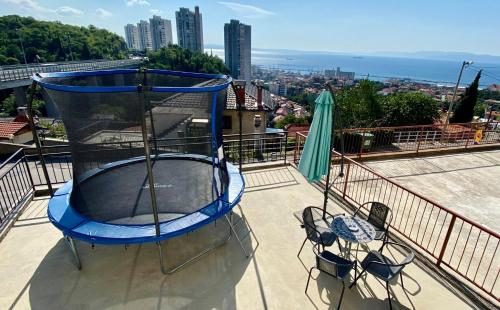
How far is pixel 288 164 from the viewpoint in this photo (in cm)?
735

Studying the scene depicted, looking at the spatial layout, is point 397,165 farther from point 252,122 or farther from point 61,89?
point 252,122

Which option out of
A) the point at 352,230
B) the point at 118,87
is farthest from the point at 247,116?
the point at 118,87

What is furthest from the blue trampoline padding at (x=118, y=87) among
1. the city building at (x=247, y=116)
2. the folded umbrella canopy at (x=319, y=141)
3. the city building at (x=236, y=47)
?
the city building at (x=236, y=47)

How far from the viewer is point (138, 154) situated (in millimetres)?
4223

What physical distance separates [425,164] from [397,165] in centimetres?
89

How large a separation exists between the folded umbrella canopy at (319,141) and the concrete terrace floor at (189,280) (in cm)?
117

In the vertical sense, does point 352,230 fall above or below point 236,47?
below

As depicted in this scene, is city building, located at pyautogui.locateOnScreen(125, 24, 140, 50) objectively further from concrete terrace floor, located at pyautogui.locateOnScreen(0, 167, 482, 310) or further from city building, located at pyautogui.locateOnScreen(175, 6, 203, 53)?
concrete terrace floor, located at pyautogui.locateOnScreen(0, 167, 482, 310)

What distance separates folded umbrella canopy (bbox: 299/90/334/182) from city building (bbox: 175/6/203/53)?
467ft

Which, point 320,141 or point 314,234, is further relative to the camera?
point 320,141

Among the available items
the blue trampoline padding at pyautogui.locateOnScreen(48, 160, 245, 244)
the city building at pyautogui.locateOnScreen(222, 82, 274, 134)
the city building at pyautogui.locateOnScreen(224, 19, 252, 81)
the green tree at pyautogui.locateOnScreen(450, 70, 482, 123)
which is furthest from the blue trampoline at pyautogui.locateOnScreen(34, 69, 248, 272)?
the city building at pyautogui.locateOnScreen(224, 19, 252, 81)

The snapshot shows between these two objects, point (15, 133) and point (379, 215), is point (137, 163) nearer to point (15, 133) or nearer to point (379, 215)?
point (379, 215)

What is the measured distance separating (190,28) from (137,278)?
14882 cm

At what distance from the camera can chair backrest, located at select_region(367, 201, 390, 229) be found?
12.9 feet
